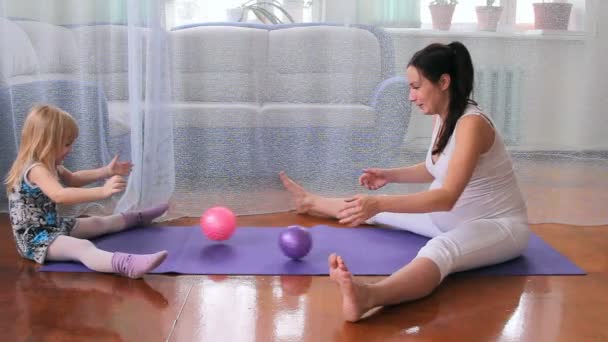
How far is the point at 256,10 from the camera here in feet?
9.53

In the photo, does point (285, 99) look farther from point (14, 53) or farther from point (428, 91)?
point (14, 53)

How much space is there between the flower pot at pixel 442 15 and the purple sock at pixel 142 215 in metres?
1.28

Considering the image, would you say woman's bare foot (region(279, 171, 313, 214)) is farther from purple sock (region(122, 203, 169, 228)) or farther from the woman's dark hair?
the woman's dark hair

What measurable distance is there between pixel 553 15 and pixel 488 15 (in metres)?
0.25

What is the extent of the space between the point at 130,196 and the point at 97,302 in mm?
938

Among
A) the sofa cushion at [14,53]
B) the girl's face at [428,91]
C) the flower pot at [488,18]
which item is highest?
the flower pot at [488,18]

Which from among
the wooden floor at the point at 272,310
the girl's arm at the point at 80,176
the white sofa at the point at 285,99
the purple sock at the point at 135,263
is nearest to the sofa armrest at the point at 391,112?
the white sofa at the point at 285,99

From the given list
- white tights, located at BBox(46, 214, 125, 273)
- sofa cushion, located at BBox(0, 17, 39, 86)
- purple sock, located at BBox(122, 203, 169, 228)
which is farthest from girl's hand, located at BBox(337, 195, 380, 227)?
sofa cushion, located at BBox(0, 17, 39, 86)

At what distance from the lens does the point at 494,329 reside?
68.0 inches

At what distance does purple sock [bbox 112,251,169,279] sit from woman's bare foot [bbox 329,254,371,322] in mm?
537

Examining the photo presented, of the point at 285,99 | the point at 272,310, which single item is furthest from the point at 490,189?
the point at 285,99

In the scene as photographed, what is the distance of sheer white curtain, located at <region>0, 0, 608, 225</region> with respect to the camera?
9.18ft

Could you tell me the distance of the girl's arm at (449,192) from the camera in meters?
1.84

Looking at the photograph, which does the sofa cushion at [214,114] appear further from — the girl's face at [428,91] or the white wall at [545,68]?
the girl's face at [428,91]
